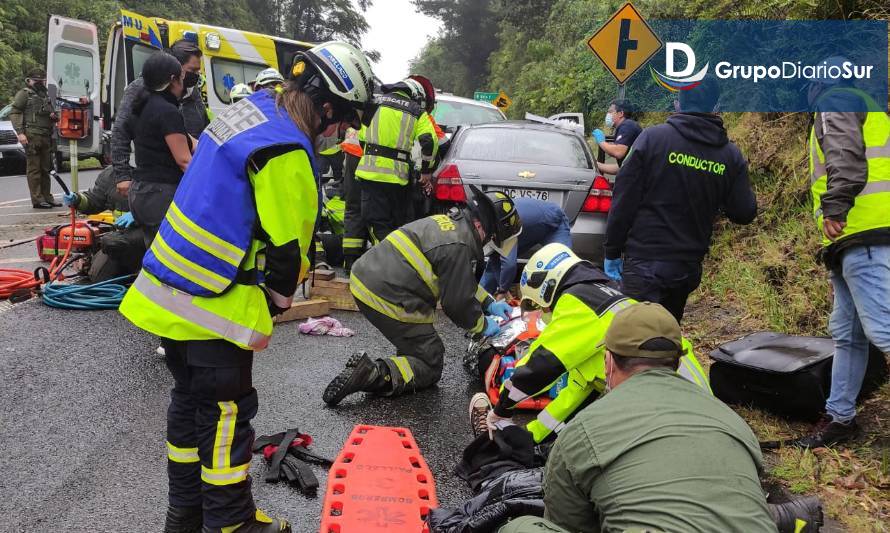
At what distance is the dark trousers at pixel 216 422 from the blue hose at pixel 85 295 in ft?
11.6

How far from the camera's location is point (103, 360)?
187 inches

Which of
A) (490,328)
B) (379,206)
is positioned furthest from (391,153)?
(490,328)


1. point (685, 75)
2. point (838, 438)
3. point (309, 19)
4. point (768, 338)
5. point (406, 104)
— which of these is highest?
point (309, 19)

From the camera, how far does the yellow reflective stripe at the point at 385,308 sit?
455 cm

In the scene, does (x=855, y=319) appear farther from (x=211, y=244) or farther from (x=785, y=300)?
(x=211, y=244)

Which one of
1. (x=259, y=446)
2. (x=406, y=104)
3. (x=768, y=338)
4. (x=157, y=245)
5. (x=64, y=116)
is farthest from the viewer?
(x=64, y=116)

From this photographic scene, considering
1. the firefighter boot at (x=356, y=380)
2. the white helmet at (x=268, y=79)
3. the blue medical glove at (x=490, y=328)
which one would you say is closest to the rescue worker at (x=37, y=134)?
the white helmet at (x=268, y=79)

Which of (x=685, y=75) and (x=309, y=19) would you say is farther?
(x=309, y=19)

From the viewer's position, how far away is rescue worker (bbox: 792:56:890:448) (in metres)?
3.46

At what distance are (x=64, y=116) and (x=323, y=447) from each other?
7958mm

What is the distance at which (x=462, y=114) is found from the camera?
35.7 feet

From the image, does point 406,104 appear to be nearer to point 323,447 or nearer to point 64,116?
point 323,447

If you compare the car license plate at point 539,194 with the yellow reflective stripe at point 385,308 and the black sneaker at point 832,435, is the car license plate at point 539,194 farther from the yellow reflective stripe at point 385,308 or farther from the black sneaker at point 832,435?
the black sneaker at point 832,435

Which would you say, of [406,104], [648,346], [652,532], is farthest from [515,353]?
[406,104]
